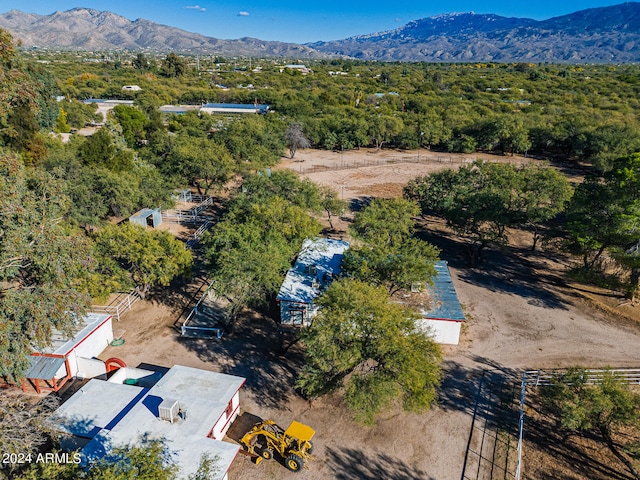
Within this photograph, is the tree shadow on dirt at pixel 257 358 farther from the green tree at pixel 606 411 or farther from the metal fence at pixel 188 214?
the metal fence at pixel 188 214

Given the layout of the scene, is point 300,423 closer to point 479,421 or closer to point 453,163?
point 479,421

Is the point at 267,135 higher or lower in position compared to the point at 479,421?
higher

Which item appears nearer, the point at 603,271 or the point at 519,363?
the point at 519,363

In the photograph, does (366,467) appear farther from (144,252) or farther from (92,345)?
(144,252)

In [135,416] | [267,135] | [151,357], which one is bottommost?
[151,357]

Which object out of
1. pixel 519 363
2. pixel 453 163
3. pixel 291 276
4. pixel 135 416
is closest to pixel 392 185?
pixel 453 163

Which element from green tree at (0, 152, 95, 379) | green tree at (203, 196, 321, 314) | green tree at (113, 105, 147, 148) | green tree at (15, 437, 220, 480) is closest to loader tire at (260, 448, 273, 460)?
green tree at (15, 437, 220, 480)
